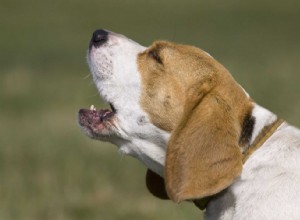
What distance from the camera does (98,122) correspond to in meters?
6.85

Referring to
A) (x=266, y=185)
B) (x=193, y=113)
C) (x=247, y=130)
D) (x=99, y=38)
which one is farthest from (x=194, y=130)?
(x=99, y=38)

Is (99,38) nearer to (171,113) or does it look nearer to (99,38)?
(99,38)

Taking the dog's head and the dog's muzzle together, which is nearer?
the dog's head

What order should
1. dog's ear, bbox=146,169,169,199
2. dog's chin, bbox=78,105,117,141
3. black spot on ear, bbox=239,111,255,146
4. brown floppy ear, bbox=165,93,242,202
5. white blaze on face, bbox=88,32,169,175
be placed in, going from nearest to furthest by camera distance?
brown floppy ear, bbox=165,93,242,202 < black spot on ear, bbox=239,111,255,146 < white blaze on face, bbox=88,32,169,175 < dog's chin, bbox=78,105,117,141 < dog's ear, bbox=146,169,169,199

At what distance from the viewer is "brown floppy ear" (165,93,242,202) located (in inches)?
224

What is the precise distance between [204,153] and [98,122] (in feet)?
4.21

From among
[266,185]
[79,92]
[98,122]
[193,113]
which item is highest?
[193,113]

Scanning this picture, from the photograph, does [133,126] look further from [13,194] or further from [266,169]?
[13,194]

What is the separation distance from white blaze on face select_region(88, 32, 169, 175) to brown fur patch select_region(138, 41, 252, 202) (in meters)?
0.06

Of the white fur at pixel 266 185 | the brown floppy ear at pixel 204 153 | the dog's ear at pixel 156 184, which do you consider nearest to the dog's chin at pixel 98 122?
the dog's ear at pixel 156 184

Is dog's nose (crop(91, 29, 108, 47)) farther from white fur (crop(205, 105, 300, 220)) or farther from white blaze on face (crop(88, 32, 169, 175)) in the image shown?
white fur (crop(205, 105, 300, 220))

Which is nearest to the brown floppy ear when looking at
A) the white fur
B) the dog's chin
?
the white fur

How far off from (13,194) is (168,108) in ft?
12.5

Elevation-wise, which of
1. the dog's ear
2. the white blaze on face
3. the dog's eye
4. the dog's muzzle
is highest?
the dog's eye
